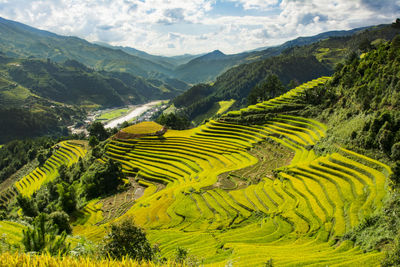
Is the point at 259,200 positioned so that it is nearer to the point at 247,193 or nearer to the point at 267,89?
the point at 247,193

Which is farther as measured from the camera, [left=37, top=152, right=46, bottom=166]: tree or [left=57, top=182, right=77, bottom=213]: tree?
[left=37, top=152, right=46, bottom=166]: tree

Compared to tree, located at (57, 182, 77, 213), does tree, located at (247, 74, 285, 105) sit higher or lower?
higher

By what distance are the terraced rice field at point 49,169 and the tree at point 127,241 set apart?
6764 cm

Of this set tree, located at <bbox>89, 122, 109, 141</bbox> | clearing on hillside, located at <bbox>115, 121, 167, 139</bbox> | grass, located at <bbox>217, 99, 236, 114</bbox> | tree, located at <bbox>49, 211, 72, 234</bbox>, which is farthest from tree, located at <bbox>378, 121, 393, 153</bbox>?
grass, located at <bbox>217, 99, 236, 114</bbox>

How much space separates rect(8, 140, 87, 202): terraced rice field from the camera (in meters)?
74.2

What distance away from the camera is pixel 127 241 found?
610 inches

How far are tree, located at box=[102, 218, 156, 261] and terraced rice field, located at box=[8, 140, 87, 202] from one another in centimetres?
6764

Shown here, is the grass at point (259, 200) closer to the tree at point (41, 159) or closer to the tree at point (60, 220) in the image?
the tree at point (60, 220)

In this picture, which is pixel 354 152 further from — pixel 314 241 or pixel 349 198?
pixel 314 241

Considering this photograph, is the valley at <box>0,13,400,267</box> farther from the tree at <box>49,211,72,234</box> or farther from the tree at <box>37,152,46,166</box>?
the tree at <box>37,152,46,166</box>

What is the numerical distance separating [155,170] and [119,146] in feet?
61.6

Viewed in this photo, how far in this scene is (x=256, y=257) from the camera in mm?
16656

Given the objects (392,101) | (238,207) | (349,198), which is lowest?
(238,207)

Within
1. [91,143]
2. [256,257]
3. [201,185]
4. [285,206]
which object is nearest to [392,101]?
[285,206]
